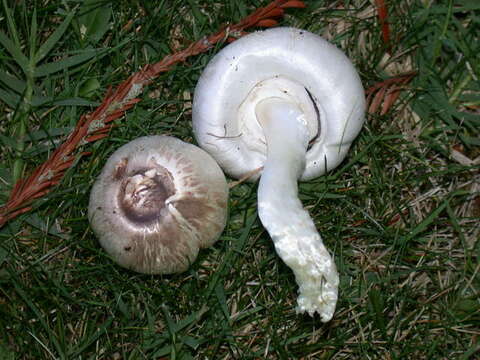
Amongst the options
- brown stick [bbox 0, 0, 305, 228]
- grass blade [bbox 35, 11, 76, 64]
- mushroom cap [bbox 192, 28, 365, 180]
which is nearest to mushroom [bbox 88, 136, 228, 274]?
mushroom cap [bbox 192, 28, 365, 180]

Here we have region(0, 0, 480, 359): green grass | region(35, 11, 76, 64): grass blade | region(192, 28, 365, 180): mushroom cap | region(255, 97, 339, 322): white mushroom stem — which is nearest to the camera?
region(255, 97, 339, 322): white mushroom stem

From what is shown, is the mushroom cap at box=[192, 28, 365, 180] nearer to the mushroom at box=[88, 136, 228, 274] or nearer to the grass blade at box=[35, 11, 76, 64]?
the mushroom at box=[88, 136, 228, 274]

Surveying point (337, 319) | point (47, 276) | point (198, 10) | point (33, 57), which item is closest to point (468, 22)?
point (198, 10)

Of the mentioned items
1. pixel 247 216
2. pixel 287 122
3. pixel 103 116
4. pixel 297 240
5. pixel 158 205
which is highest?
pixel 103 116

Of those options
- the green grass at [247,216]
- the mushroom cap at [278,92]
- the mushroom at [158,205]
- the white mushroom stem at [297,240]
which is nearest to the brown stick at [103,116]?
the green grass at [247,216]

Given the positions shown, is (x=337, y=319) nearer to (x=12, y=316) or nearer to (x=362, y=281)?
(x=362, y=281)

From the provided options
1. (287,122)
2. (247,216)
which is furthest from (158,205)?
(287,122)

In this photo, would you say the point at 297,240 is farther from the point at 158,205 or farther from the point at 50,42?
the point at 50,42
